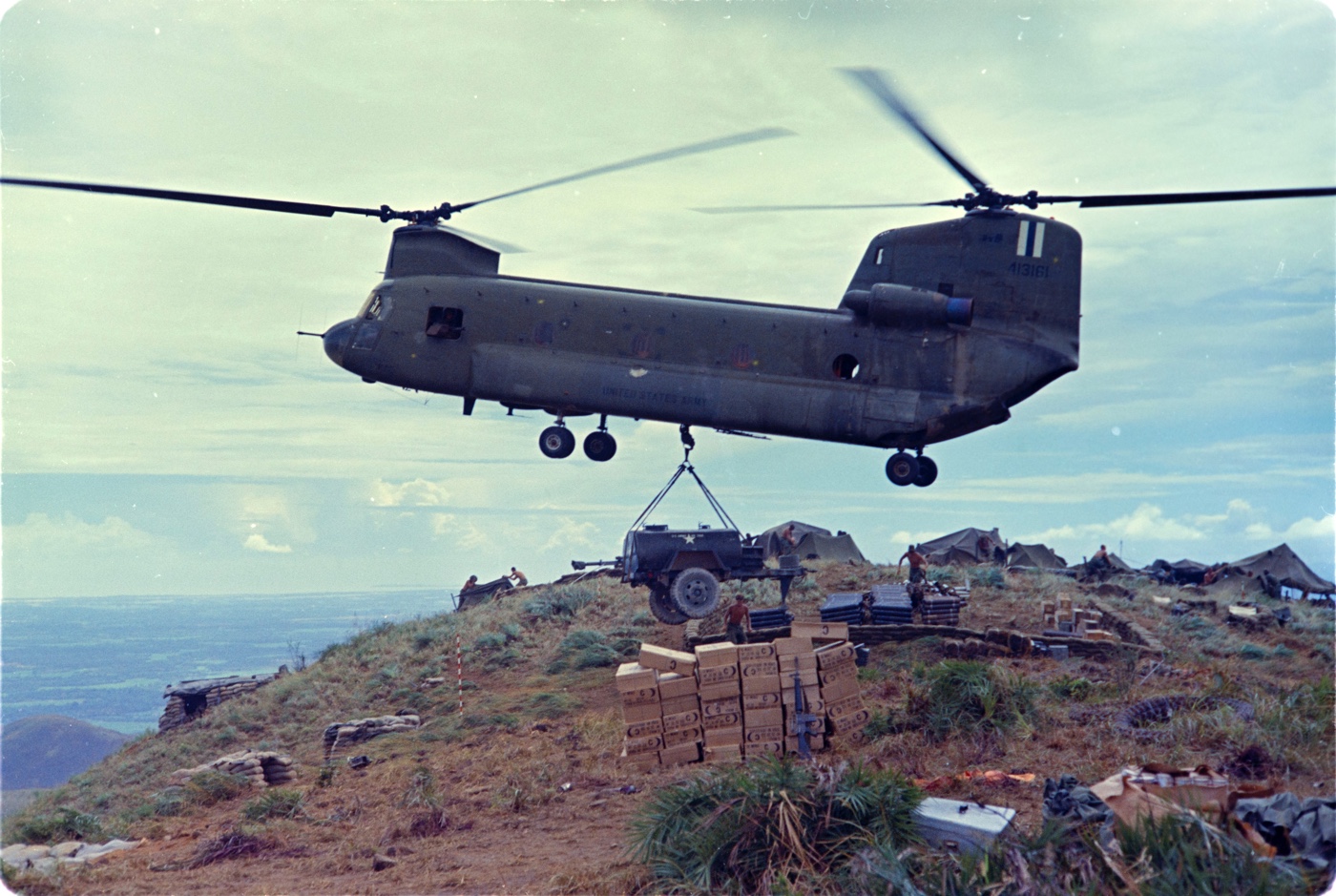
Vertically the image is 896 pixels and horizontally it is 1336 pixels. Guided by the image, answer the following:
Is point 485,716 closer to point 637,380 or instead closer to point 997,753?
point 637,380

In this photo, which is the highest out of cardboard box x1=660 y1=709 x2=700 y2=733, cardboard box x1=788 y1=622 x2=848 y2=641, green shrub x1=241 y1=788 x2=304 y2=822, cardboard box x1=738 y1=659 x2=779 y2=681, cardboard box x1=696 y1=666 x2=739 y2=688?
cardboard box x1=788 y1=622 x2=848 y2=641

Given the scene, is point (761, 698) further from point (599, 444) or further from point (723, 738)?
point (599, 444)

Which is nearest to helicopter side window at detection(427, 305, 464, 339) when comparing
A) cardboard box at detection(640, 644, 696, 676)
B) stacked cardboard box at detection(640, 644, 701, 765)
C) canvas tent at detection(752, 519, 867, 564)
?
cardboard box at detection(640, 644, 696, 676)

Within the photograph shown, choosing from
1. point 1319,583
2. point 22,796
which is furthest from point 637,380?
point 1319,583

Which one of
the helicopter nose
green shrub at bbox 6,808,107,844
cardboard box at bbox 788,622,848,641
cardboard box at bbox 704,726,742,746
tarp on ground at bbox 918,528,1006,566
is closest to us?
cardboard box at bbox 704,726,742,746

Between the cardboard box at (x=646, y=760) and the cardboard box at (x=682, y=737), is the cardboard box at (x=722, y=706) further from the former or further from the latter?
the cardboard box at (x=646, y=760)

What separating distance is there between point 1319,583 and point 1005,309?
2265cm

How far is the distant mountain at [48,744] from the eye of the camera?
6750cm

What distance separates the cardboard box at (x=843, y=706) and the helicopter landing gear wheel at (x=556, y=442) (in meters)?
6.50

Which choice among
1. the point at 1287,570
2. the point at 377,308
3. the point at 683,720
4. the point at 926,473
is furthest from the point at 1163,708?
the point at 1287,570

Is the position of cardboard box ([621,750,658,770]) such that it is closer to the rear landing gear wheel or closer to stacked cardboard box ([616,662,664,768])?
stacked cardboard box ([616,662,664,768])

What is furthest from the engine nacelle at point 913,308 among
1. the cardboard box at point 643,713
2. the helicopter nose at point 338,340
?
the helicopter nose at point 338,340

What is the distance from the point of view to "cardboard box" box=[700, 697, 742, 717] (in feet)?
44.7

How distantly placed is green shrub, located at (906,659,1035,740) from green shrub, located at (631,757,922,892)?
3934 millimetres
